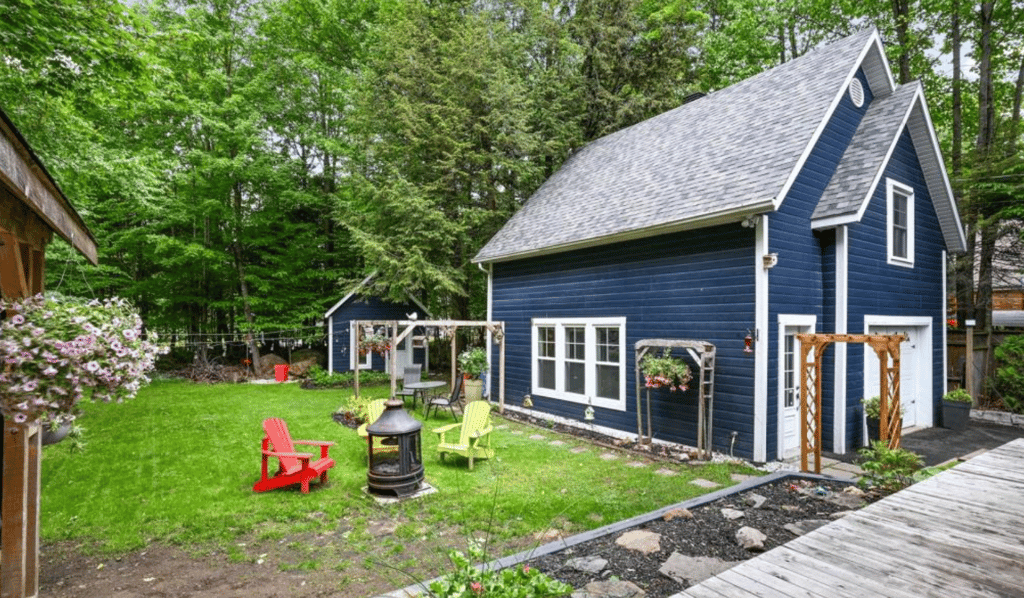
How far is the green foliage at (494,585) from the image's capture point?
2.29 meters

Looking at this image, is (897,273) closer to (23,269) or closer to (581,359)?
(581,359)

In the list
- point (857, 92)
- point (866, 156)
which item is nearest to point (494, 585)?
point (866, 156)

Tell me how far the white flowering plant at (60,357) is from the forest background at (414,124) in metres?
7.61

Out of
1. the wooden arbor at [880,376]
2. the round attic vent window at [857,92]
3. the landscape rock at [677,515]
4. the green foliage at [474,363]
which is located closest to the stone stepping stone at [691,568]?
the landscape rock at [677,515]

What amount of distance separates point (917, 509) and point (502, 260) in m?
9.12

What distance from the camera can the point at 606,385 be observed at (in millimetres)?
9453

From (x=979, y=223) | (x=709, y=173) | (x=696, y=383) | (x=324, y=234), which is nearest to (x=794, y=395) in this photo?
(x=696, y=383)

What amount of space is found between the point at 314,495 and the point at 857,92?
418 inches

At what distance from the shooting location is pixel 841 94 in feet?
26.6

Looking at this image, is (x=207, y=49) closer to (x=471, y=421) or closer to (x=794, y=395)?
(x=471, y=421)

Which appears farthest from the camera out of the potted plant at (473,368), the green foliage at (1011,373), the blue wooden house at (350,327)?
the blue wooden house at (350,327)

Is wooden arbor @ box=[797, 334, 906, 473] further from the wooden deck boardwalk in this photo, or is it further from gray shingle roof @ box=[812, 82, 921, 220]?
gray shingle roof @ box=[812, 82, 921, 220]

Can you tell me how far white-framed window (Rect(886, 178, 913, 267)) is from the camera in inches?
361

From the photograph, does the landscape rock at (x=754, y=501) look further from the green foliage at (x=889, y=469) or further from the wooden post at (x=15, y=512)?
the wooden post at (x=15, y=512)
